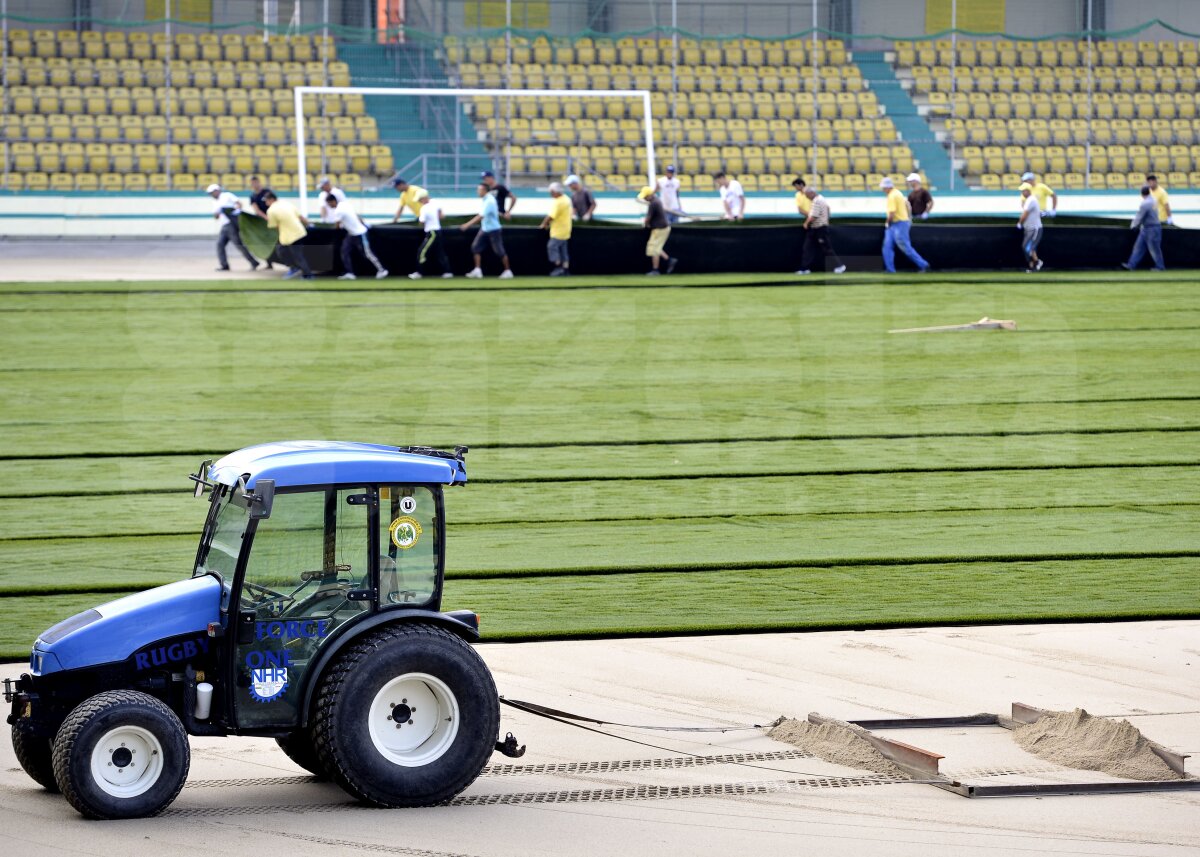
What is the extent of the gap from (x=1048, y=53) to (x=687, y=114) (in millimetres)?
10453

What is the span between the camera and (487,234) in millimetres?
25234

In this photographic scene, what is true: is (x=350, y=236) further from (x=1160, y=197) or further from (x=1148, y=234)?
(x=1160, y=197)

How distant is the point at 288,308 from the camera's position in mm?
21484

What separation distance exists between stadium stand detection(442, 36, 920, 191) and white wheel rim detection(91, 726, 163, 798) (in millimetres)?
29393

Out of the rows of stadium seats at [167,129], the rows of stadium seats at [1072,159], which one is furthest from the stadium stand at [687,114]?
the rows of stadium seats at [167,129]

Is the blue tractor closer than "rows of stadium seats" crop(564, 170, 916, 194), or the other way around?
the blue tractor

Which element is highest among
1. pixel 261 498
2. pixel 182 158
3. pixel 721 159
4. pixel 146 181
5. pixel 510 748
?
pixel 721 159

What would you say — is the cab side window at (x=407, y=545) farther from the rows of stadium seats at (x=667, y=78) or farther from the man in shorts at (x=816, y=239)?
the rows of stadium seats at (x=667, y=78)

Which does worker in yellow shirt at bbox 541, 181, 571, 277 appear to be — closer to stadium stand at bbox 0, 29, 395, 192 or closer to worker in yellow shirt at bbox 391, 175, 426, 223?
worker in yellow shirt at bbox 391, 175, 426, 223

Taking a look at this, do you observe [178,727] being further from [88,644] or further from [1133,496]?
[1133,496]

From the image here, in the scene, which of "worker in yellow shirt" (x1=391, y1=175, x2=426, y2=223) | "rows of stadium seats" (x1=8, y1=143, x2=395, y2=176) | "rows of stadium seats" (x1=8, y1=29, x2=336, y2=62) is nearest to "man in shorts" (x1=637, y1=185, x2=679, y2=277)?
"worker in yellow shirt" (x1=391, y1=175, x2=426, y2=223)

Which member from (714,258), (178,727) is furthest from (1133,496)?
(714,258)

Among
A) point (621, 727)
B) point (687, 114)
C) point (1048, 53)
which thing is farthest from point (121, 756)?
point (1048, 53)

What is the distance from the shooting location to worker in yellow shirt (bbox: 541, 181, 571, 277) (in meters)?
24.7
